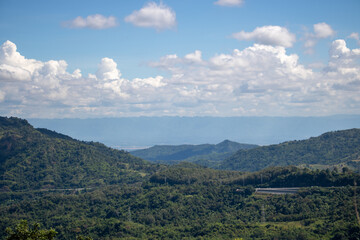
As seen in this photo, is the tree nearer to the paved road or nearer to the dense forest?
the dense forest

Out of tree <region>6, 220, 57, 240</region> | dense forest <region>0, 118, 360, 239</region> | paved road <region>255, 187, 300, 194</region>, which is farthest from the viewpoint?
paved road <region>255, 187, 300, 194</region>

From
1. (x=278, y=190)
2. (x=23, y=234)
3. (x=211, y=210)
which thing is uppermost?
(x=23, y=234)

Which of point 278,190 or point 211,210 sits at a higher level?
point 278,190

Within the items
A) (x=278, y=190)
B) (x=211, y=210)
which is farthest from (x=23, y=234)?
(x=278, y=190)

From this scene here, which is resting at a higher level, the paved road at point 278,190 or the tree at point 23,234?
the tree at point 23,234

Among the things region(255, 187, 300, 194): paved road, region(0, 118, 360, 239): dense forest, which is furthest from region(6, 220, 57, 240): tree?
region(255, 187, 300, 194): paved road

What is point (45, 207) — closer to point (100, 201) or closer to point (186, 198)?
point (100, 201)

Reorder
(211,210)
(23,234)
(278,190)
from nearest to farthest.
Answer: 1. (23,234)
2. (211,210)
3. (278,190)

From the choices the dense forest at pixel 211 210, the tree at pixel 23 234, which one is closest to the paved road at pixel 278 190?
the dense forest at pixel 211 210

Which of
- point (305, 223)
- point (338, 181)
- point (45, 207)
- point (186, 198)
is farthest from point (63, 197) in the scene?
point (338, 181)

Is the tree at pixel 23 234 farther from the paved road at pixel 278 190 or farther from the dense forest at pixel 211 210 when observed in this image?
the paved road at pixel 278 190

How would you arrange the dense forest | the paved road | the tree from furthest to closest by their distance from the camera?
the paved road
the dense forest
the tree

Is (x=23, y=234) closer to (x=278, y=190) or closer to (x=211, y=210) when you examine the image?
(x=211, y=210)
